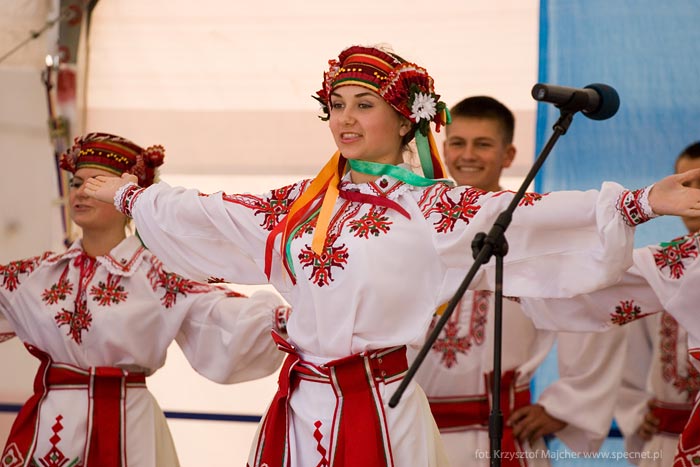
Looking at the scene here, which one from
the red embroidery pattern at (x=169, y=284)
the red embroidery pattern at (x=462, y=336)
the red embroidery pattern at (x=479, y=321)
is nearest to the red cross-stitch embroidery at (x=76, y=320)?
the red embroidery pattern at (x=169, y=284)

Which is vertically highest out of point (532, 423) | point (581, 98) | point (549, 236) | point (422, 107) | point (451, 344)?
point (422, 107)

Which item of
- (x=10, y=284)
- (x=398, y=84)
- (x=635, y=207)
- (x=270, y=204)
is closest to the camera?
(x=635, y=207)

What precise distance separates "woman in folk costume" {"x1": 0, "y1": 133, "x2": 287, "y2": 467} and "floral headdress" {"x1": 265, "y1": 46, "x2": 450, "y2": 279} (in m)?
0.61

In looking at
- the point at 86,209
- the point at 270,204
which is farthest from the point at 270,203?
the point at 86,209

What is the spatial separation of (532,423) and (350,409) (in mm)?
1286

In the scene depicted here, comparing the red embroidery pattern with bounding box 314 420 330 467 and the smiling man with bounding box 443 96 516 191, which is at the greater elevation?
the smiling man with bounding box 443 96 516 191

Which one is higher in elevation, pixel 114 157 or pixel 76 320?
pixel 114 157

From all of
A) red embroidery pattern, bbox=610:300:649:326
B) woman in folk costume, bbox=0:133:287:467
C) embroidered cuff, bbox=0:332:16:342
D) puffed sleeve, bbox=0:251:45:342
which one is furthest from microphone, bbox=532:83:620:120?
embroidered cuff, bbox=0:332:16:342

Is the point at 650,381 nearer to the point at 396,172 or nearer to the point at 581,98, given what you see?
the point at 396,172

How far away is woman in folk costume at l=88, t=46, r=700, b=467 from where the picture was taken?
8.57 ft

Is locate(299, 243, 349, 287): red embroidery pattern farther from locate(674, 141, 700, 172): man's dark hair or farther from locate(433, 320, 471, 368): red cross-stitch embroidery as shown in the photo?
locate(674, 141, 700, 172): man's dark hair

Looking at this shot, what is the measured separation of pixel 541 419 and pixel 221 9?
1.99 meters

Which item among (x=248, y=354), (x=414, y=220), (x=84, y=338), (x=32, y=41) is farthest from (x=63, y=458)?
(x=32, y=41)

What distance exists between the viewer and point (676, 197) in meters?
2.32
